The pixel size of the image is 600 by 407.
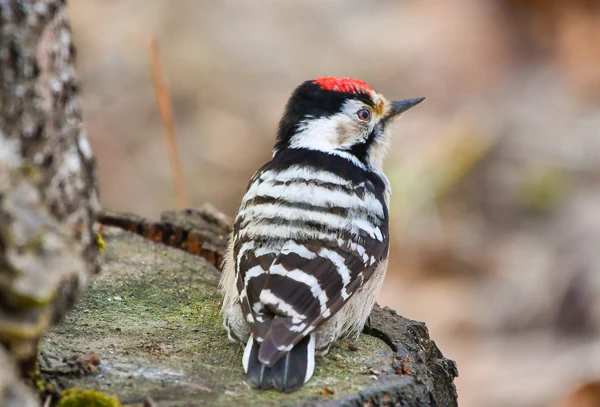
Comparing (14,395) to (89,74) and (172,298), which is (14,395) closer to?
(172,298)

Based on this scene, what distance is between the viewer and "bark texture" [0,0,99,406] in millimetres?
1812

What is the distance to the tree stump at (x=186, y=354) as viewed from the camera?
229cm

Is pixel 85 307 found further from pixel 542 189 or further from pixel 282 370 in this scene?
pixel 542 189

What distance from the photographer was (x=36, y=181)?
1896 mm

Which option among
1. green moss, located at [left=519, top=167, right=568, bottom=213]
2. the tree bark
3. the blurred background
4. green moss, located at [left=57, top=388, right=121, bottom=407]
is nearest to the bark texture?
the tree bark

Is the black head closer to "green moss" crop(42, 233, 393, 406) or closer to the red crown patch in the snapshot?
the red crown patch

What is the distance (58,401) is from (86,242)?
0.48 metres

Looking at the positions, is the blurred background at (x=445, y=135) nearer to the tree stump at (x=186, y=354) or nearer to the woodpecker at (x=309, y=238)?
the woodpecker at (x=309, y=238)

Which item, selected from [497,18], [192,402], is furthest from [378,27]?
[192,402]

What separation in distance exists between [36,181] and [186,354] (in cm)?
89

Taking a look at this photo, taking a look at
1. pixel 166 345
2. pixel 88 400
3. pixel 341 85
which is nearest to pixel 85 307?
pixel 166 345

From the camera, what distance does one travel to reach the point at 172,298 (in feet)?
10.3

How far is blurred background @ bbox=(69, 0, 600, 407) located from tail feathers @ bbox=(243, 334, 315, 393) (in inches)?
121

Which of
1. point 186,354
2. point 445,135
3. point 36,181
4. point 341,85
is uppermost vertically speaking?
point 445,135
